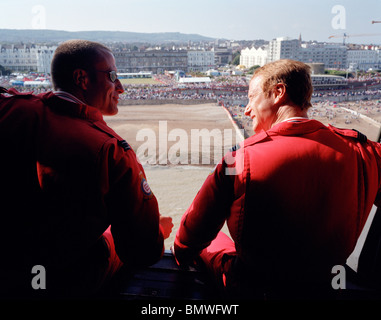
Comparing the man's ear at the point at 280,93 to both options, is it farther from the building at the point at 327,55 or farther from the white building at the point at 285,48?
the building at the point at 327,55

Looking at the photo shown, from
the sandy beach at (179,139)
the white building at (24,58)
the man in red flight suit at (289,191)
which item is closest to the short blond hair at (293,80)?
the man in red flight suit at (289,191)

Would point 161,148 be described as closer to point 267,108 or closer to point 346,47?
point 267,108

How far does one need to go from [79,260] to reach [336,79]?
135 ft

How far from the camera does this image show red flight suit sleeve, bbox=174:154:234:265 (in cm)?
102

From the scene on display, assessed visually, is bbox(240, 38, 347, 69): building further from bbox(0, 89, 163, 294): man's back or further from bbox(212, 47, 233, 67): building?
bbox(0, 89, 163, 294): man's back

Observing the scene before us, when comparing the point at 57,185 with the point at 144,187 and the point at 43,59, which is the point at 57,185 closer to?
the point at 144,187

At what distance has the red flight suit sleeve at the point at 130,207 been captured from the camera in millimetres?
971

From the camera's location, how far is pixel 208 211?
1087 mm

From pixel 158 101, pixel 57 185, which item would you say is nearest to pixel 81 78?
pixel 57 185

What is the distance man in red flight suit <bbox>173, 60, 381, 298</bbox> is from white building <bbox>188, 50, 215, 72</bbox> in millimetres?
64914

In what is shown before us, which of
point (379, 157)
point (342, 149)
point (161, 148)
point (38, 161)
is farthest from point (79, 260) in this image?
A: point (161, 148)

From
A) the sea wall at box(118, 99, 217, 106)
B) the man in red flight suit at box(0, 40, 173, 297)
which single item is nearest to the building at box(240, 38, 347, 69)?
the sea wall at box(118, 99, 217, 106)

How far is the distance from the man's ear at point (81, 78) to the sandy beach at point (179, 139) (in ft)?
10.8

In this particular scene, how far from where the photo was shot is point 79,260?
107 cm
